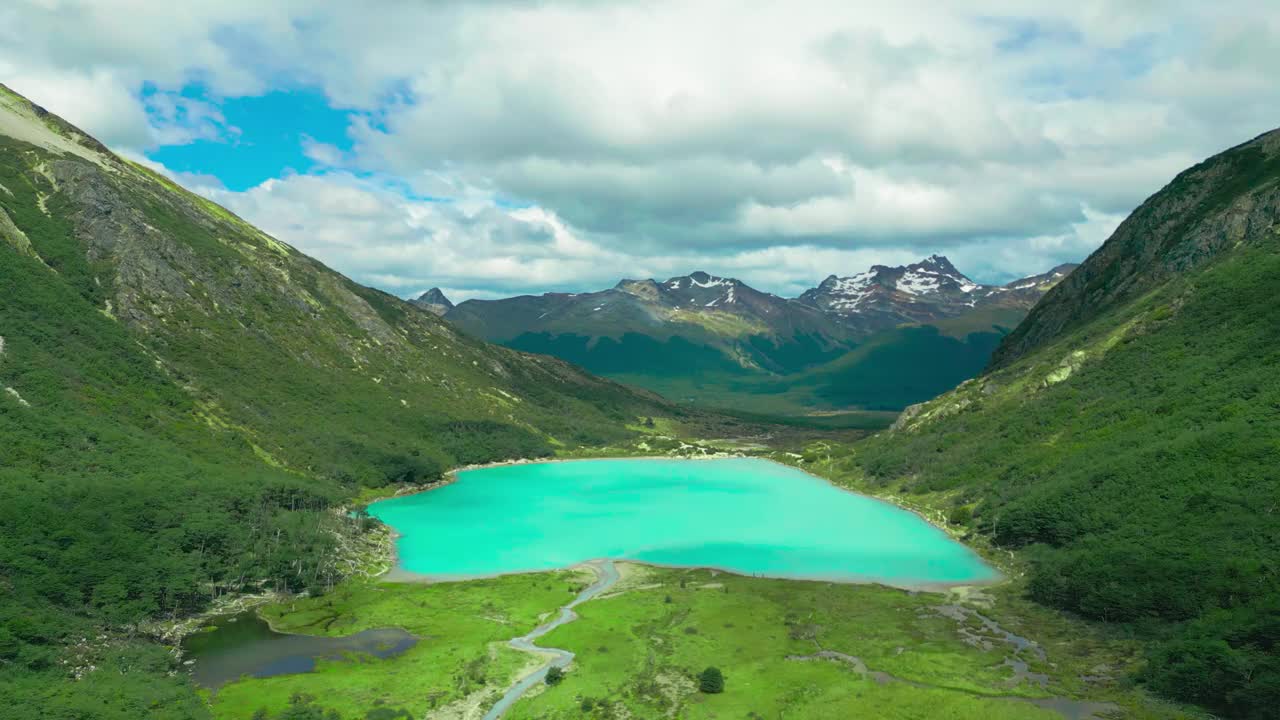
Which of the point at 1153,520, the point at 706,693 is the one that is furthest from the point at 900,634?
the point at 1153,520

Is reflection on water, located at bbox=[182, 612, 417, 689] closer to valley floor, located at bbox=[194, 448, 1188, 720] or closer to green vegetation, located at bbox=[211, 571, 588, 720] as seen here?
green vegetation, located at bbox=[211, 571, 588, 720]

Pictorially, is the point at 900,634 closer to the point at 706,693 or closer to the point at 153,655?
the point at 706,693

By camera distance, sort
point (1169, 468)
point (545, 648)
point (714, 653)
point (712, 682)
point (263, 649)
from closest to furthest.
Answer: point (712, 682), point (714, 653), point (263, 649), point (545, 648), point (1169, 468)

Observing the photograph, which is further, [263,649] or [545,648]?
[545,648]

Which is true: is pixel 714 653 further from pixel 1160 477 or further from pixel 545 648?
pixel 1160 477

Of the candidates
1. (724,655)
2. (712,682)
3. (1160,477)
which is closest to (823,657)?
(724,655)
